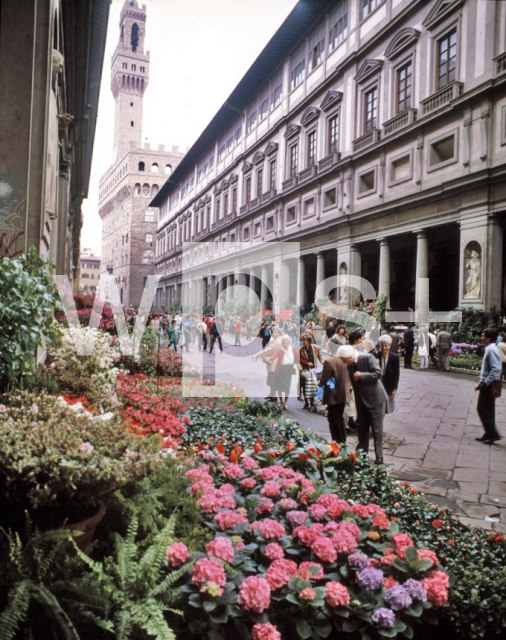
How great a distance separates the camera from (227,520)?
2.29 metres

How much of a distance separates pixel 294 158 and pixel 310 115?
2.14 m

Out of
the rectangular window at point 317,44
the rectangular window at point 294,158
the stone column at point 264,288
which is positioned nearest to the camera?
the rectangular window at point 317,44

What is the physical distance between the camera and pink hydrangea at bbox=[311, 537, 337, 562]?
6.91 ft

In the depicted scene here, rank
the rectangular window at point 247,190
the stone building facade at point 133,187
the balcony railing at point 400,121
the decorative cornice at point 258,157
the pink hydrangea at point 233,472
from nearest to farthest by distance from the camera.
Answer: the pink hydrangea at point 233,472 < the balcony railing at point 400,121 < the decorative cornice at point 258,157 < the rectangular window at point 247,190 < the stone building facade at point 133,187

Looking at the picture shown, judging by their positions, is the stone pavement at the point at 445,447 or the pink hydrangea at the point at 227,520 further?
the stone pavement at the point at 445,447

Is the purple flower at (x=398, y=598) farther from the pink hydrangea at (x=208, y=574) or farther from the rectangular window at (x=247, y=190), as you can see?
the rectangular window at (x=247, y=190)

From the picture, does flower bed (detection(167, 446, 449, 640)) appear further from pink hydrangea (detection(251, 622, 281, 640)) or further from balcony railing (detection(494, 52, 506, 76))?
balcony railing (detection(494, 52, 506, 76))

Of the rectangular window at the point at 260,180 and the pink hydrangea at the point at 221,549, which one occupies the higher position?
the rectangular window at the point at 260,180

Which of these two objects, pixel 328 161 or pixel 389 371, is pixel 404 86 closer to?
pixel 328 161

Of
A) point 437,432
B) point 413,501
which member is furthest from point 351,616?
point 437,432

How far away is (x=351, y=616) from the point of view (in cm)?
198

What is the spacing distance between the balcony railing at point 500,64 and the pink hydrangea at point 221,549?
41.2ft

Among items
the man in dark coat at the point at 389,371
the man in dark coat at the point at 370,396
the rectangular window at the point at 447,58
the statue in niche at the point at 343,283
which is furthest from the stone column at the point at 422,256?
the man in dark coat at the point at 370,396

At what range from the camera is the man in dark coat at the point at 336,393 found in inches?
215
